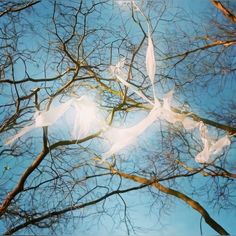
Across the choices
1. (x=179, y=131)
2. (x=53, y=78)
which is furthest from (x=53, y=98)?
(x=179, y=131)

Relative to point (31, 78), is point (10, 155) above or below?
below

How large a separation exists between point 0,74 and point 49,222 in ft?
7.20

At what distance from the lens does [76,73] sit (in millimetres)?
4711

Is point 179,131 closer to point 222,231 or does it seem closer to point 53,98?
point 222,231

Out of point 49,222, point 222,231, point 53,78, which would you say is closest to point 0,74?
point 53,78

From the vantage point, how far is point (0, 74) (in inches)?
182

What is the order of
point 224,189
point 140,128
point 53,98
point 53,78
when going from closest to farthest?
1. point 140,128
2. point 53,98
3. point 53,78
4. point 224,189

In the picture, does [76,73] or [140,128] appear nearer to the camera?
[140,128]

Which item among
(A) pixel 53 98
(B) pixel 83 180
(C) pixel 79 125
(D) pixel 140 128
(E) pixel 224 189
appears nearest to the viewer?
(D) pixel 140 128

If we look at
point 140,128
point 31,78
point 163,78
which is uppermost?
point 163,78

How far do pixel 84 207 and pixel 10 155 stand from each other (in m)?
1.30

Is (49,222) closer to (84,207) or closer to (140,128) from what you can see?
(84,207)

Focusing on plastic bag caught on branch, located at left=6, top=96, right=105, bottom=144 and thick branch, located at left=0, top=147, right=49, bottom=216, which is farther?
thick branch, located at left=0, top=147, right=49, bottom=216

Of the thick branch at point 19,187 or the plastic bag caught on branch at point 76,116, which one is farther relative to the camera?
the thick branch at point 19,187
